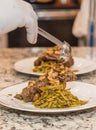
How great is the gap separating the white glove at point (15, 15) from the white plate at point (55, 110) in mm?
192

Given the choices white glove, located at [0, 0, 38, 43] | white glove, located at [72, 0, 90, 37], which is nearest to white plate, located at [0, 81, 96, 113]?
white glove, located at [0, 0, 38, 43]

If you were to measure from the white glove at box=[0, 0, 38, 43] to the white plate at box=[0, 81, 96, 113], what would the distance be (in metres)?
0.19

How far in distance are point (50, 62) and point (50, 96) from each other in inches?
16.8

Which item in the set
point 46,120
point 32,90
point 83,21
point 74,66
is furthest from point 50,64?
point 83,21

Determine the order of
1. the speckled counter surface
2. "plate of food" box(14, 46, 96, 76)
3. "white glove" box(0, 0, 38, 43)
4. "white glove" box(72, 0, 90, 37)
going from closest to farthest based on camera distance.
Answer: the speckled counter surface, "white glove" box(0, 0, 38, 43), "plate of food" box(14, 46, 96, 76), "white glove" box(72, 0, 90, 37)

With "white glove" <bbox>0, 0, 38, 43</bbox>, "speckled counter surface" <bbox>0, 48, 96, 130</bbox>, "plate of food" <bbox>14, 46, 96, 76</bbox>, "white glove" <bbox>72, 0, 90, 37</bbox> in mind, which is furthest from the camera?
"white glove" <bbox>72, 0, 90, 37</bbox>

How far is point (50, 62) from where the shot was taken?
148cm

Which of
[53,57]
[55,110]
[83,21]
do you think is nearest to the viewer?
[55,110]

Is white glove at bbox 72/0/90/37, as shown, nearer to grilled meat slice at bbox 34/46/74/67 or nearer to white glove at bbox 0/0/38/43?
grilled meat slice at bbox 34/46/74/67

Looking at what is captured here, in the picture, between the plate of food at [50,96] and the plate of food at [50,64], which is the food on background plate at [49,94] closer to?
the plate of food at [50,96]

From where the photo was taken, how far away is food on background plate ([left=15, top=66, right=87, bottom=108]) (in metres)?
1.04

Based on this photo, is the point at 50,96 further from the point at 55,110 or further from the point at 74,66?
the point at 74,66

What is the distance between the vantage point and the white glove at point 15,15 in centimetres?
106

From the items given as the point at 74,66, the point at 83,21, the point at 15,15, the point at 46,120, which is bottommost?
the point at 83,21
